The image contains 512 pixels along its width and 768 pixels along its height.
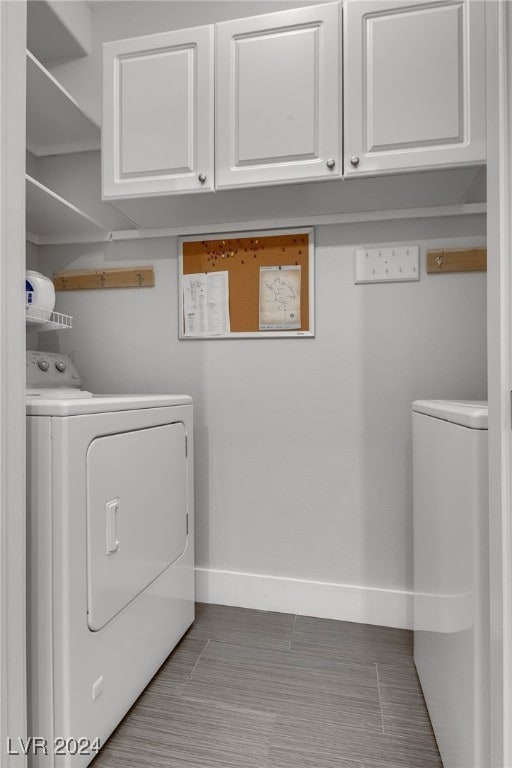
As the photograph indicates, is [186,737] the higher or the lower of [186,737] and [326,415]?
the lower

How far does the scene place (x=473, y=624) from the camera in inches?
32.3

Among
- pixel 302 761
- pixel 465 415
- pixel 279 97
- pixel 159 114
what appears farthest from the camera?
pixel 159 114

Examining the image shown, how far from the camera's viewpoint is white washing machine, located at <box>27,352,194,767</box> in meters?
0.98

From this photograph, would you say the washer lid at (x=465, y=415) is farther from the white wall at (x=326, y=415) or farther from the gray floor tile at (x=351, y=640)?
the gray floor tile at (x=351, y=640)

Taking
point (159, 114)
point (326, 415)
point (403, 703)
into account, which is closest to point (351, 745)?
point (403, 703)

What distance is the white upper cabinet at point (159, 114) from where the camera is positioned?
1624mm

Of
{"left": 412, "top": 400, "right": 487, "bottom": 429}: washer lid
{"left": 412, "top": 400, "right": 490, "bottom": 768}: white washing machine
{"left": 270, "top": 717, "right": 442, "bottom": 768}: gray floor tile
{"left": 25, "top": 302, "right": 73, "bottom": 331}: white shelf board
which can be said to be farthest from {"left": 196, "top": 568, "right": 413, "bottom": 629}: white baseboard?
{"left": 25, "top": 302, "right": 73, "bottom": 331}: white shelf board

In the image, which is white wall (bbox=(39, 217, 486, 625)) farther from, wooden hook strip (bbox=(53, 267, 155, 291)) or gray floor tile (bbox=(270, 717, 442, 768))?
gray floor tile (bbox=(270, 717, 442, 768))

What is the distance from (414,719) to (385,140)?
5.93 ft

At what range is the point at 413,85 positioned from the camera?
1455 millimetres

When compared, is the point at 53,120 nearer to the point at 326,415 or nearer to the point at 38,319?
the point at 38,319

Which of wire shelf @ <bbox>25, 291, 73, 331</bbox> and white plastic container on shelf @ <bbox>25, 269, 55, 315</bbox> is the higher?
white plastic container on shelf @ <bbox>25, 269, 55, 315</bbox>

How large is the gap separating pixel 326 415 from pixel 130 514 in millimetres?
928

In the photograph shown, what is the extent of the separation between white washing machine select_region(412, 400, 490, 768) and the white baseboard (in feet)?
1.26
